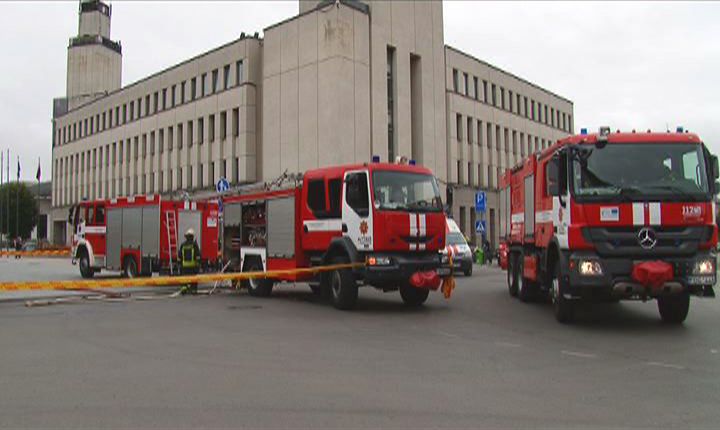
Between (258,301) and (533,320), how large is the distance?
6807mm

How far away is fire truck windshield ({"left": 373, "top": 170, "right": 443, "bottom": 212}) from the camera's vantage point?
485 inches

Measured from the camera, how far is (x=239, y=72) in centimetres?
5038

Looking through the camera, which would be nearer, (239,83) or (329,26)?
(329,26)

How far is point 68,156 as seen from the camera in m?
75.4

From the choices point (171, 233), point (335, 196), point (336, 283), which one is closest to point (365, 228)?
point (335, 196)

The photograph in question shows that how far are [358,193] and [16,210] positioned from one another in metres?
83.7

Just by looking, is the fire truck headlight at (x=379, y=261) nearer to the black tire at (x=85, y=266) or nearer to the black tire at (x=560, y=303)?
the black tire at (x=560, y=303)

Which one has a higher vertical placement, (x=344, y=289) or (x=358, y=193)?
(x=358, y=193)

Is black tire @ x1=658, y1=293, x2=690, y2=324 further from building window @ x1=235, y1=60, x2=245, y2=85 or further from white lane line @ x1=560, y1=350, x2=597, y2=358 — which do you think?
building window @ x1=235, y1=60, x2=245, y2=85

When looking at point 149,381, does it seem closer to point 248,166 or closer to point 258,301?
point 258,301

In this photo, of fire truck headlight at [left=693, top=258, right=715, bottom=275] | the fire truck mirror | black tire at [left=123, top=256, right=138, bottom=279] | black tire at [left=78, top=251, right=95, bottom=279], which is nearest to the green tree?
black tire at [left=78, top=251, right=95, bottom=279]

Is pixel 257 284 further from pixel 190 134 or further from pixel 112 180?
pixel 112 180

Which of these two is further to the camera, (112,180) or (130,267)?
(112,180)

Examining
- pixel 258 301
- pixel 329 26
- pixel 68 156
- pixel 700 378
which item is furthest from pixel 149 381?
pixel 68 156
